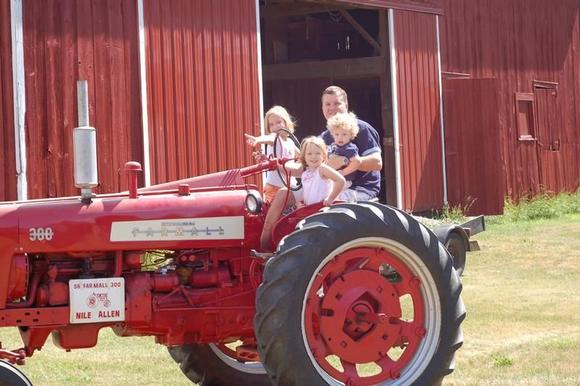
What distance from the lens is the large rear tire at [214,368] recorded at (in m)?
6.58

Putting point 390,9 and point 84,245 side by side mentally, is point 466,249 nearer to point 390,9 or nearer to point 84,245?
point 390,9

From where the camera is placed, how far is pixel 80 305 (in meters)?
5.61

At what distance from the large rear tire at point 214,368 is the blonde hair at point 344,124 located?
1376 millimetres

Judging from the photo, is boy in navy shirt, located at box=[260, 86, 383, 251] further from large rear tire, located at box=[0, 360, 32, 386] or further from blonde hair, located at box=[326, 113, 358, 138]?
large rear tire, located at box=[0, 360, 32, 386]

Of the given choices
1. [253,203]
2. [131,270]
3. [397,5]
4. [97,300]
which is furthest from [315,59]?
[97,300]

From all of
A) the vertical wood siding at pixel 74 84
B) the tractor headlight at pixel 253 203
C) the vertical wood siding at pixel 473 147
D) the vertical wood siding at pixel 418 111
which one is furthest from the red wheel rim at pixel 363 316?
the vertical wood siding at pixel 473 147

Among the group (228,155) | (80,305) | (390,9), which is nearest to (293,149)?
(80,305)

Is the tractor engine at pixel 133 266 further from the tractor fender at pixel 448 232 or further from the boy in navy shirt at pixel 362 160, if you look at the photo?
the tractor fender at pixel 448 232

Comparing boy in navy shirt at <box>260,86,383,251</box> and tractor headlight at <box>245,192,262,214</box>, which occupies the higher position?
boy in navy shirt at <box>260,86,383,251</box>

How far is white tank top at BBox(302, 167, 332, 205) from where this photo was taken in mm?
6066

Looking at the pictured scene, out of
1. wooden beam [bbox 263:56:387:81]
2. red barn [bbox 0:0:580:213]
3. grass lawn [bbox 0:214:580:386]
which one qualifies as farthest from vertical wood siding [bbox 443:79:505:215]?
grass lawn [bbox 0:214:580:386]

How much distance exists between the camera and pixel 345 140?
6.50 metres

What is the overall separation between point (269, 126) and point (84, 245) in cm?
248

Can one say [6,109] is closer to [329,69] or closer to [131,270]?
[131,270]
